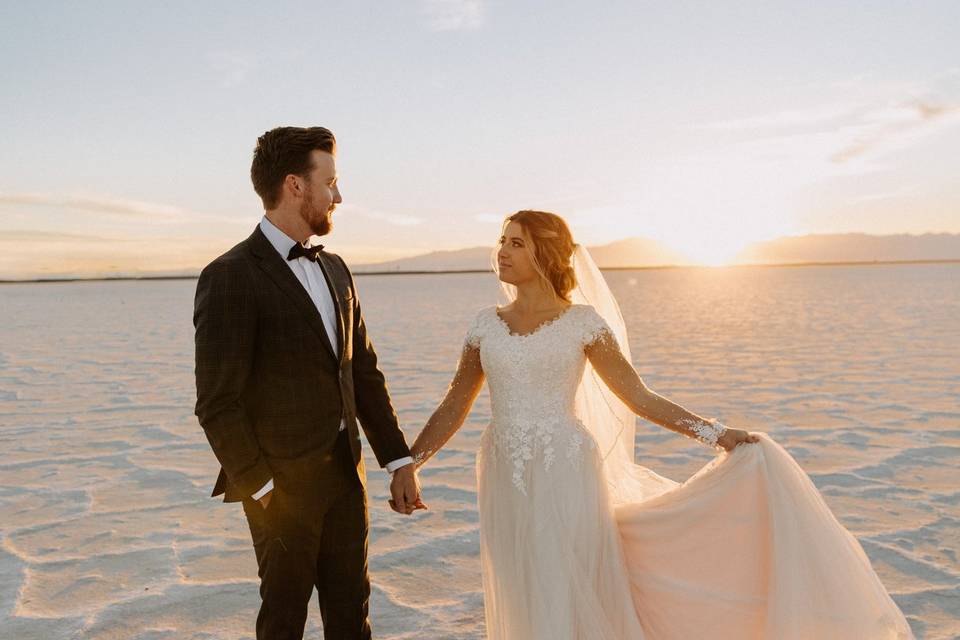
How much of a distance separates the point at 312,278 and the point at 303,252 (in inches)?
5.3

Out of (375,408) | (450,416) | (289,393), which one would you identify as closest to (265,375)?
(289,393)

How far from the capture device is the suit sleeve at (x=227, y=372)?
2.98 m

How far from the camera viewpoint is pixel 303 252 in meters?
3.27

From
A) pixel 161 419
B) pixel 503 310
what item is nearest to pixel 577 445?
pixel 503 310

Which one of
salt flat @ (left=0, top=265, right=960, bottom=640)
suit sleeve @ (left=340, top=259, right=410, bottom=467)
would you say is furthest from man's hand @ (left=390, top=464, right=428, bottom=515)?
salt flat @ (left=0, top=265, right=960, bottom=640)

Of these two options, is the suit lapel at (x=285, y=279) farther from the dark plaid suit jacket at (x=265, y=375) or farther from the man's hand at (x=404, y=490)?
the man's hand at (x=404, y=490)

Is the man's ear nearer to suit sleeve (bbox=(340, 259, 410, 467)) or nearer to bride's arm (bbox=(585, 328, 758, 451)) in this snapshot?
suit sleeve (bbox=(340, 259, 410, 467))

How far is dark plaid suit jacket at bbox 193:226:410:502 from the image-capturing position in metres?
2.99

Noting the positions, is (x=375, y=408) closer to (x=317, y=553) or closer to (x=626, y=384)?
(x=317, y=553)

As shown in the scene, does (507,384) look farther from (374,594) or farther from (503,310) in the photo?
(374,594)

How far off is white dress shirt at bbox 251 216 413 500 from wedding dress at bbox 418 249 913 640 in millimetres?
787

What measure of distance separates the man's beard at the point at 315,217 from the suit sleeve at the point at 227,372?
40 cm

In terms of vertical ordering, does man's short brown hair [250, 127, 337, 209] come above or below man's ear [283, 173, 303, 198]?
above

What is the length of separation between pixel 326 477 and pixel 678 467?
5582mm
